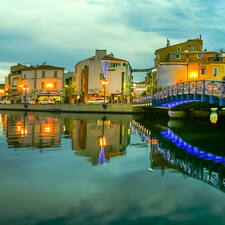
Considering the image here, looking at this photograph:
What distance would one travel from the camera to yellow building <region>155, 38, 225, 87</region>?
56.3 metres

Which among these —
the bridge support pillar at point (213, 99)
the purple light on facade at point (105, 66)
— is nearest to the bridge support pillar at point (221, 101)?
the bridge support pillar at point (213, 99)

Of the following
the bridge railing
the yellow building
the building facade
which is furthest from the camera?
the building facade

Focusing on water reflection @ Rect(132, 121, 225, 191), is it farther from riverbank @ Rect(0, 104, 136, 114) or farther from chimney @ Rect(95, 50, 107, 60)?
chimney @ Rect(95, 50, 107, 60)

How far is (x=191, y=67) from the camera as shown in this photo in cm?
5853

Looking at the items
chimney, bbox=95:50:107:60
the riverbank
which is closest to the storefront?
the riverbank

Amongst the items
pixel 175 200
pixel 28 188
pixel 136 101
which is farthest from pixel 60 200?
pixel 136 101

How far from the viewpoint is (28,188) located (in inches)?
342

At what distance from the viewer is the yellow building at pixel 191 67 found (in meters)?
56.3

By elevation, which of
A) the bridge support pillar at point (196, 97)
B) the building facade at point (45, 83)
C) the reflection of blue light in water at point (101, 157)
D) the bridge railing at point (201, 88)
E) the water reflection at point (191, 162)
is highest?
the building facade at point (45, 83)

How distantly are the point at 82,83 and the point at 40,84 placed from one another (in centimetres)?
1359

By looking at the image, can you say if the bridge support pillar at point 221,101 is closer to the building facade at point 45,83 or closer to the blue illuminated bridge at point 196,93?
the blue illuminated bridge at point 196,93

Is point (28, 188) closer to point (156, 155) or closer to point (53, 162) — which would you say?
point (53, 162)

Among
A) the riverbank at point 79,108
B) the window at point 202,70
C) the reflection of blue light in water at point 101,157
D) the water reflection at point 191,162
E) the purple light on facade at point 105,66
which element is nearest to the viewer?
the water reflection at point 191,162

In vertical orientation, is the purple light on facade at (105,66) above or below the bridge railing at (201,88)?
above
